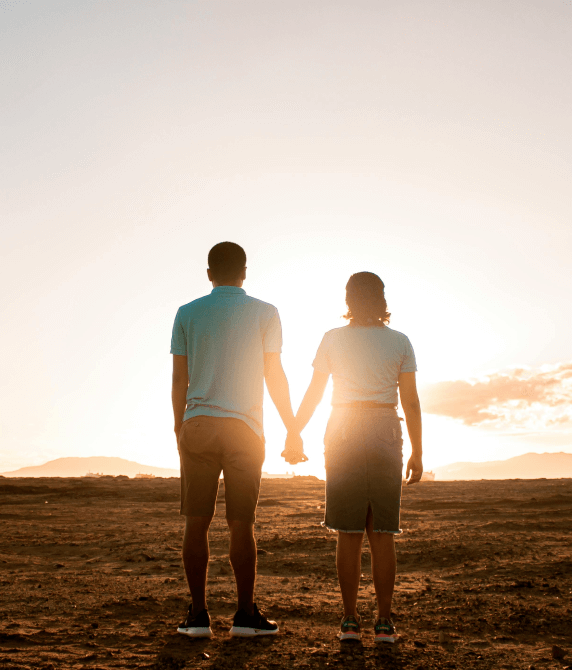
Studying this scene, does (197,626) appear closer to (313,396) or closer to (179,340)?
(313,396)

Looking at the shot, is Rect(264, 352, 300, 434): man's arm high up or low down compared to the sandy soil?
up

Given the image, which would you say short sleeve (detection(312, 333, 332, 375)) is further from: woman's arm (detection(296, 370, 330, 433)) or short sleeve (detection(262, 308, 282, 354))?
short sleeve (detection(262, 308, 282, 354))

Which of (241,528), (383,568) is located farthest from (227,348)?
(383,568)

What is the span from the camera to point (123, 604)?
4.27m

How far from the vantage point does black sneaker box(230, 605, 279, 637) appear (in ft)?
11.0

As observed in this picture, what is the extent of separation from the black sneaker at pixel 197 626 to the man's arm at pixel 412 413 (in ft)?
4.88

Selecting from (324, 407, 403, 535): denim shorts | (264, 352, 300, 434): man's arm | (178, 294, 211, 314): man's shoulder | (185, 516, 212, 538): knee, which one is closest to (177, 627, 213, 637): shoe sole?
(185, 516, 212, 538): knee

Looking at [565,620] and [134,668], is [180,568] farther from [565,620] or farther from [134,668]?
[565,620]

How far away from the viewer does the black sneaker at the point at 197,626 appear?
336 cm

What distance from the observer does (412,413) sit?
12.2 ft

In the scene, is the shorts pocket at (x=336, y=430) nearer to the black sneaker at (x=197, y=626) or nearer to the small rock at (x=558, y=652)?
the black sneaker at (x=197, y=626)

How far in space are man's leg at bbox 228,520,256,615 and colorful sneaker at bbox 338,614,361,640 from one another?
538mm

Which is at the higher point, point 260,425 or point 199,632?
point 260,425

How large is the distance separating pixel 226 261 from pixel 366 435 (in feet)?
4.61
